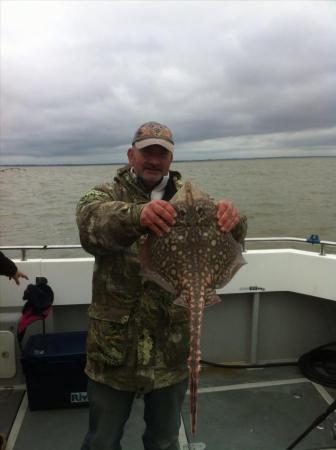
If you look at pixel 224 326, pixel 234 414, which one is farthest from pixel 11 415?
pixel 224 326

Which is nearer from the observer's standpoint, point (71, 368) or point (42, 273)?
point (71, 368)

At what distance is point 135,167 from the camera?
2.47m

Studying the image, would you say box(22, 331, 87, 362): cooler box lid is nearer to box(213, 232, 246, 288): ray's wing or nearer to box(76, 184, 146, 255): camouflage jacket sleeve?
box(76, 184, 146, 255): camouflage jacket sleeve

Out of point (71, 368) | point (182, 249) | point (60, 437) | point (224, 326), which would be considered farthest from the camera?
point (224, 326)

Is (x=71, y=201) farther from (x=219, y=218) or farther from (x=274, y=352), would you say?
(x=219, y=218)

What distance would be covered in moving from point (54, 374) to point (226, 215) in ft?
9.11

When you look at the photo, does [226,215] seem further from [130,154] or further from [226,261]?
[130,154]

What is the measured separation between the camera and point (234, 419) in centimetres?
402

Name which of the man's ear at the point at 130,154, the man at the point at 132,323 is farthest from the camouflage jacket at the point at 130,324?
the man's ear at the point at 130,154

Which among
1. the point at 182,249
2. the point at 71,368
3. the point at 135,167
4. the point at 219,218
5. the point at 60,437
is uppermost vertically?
the point at 135,167

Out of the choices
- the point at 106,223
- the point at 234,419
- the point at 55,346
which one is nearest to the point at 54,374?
the point at 55,346

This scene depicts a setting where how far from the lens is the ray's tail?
6.06ft

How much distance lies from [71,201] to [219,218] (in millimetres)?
23942

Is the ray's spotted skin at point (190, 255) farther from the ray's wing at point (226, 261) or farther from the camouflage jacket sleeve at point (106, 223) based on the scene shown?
the camouflage jacket sleeve at point (106, 223)
